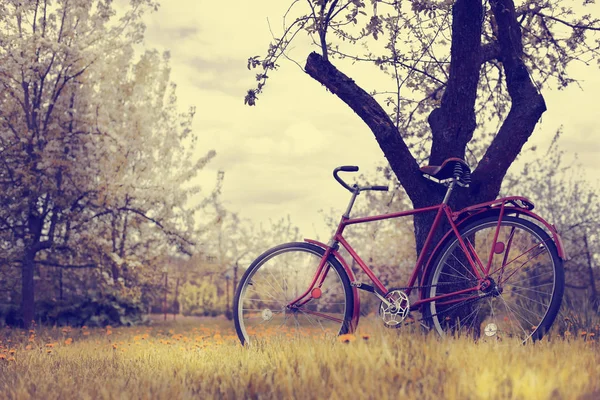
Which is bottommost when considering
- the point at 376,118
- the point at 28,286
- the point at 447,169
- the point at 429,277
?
the point at 28,286

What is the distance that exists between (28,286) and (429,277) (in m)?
9.59

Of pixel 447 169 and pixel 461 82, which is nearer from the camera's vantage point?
pixel 447 169

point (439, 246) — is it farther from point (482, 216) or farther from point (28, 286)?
point (28, 286)

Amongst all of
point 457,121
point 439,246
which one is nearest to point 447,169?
point 439,246

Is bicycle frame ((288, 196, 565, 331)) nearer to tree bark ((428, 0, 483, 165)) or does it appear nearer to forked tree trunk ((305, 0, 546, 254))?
forked tree trunk ((305, 0, 546, 254))

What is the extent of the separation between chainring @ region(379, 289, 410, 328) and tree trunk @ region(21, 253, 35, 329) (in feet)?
29.6

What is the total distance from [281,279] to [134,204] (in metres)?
8.21

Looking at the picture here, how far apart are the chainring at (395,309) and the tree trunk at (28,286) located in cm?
903

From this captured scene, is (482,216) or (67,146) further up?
(67,146)

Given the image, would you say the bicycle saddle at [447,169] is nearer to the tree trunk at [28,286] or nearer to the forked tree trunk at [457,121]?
the forked tree trunk at [457,121]

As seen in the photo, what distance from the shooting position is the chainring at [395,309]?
4348 mm

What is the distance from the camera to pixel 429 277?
448cm

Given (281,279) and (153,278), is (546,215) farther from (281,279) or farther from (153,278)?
(281,279)

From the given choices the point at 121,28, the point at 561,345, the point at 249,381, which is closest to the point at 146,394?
the point at 249,381
